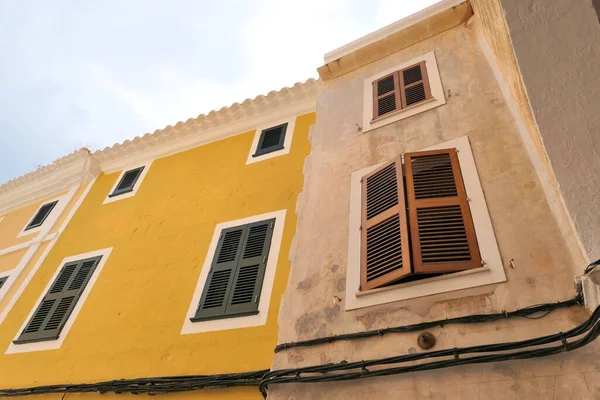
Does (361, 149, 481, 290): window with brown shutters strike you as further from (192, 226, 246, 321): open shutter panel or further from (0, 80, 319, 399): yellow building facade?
(192, 226, 246, 321): open shutter panel

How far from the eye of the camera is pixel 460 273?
3760mm

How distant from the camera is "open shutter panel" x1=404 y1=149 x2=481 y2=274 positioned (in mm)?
3898

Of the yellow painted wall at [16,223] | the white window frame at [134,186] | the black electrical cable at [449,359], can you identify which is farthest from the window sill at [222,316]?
the yellow painted wall at [16,223]

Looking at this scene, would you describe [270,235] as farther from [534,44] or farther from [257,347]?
[534,44]

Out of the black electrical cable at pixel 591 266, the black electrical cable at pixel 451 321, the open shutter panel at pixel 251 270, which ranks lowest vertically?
the black electrical cable at pixel 451 321

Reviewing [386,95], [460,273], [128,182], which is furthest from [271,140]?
[460,273]

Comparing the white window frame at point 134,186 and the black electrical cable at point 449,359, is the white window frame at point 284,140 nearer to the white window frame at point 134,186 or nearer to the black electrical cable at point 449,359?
the white window frame at point 134,186

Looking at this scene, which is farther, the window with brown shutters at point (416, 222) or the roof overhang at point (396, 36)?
the roof overhang at point (396, 36)

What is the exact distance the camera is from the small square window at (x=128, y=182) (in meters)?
10.1

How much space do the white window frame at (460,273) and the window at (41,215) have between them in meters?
9.39

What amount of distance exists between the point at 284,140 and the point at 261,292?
3872 mm

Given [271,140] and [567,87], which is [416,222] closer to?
[567,87]

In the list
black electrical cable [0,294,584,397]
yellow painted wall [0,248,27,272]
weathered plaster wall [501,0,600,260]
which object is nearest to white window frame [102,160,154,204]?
yellow painted wall [0,248,27,272]

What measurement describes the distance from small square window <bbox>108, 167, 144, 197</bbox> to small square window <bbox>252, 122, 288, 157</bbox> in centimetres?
348
